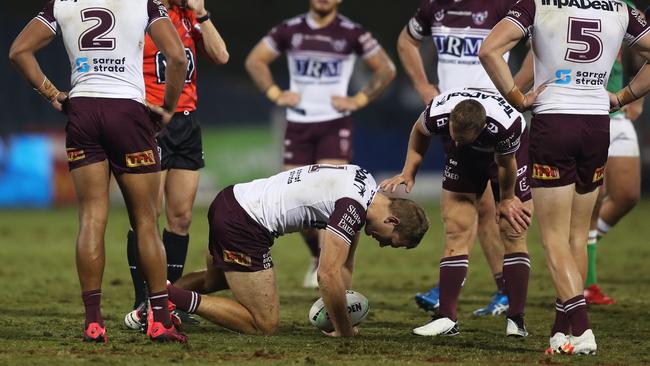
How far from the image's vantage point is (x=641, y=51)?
7.60 metres

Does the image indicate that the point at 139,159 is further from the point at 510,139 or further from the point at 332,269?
the point at 510,139

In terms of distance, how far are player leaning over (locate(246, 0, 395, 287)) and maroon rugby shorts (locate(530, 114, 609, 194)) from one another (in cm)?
491

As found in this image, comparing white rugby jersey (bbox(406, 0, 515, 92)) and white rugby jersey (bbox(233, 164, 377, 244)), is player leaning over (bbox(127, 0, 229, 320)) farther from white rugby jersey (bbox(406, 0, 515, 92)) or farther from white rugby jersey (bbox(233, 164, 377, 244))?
white rugby jersey (bbox(406, 0, 515, 92))

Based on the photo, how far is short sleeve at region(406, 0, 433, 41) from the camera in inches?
390

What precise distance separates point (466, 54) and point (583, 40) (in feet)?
8.07

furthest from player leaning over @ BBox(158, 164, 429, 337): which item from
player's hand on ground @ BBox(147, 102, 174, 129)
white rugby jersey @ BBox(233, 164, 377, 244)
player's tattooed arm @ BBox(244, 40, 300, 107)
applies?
player's tattooed arm @ BBox(244, 40, 300, 107)

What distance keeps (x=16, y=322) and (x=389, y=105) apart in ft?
58.2

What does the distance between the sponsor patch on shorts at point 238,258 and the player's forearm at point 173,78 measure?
1.15m

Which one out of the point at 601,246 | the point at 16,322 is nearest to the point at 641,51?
the point at 16,322

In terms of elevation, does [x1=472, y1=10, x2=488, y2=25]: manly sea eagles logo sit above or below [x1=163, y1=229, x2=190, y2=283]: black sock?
above

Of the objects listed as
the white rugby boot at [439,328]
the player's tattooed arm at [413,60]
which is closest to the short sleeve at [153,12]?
the white rugby boot at [439,328]

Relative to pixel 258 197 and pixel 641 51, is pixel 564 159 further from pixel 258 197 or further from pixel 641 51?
pixel 258 197

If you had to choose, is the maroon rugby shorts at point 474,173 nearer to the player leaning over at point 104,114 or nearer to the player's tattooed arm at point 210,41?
the player's tattooed arm at point 210,41

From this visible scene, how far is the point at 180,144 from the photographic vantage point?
29.3 feet
